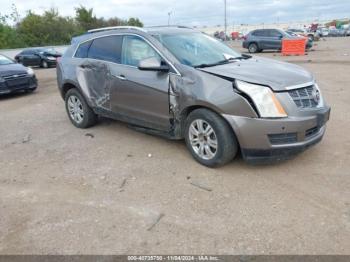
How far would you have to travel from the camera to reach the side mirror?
14.9 feet

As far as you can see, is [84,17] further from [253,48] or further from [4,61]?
[4,61]

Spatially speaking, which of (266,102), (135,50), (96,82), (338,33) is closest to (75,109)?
(96,82)

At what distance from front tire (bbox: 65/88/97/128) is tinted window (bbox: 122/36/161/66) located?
138 centimetres

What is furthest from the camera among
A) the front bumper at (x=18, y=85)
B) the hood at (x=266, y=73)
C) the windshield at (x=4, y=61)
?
the windshield at (x=4, y=61)

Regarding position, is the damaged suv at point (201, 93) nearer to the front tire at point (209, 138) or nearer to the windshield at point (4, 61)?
the front tire at point (209, 138)

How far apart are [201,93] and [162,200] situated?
4.48 ft

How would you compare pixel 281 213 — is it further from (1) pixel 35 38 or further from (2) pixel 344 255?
(1) pixel 35 38

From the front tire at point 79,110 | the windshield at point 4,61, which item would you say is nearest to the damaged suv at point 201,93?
the front tire at point 79,110

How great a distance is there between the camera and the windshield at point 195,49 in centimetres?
466

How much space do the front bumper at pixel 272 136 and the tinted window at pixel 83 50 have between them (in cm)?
313

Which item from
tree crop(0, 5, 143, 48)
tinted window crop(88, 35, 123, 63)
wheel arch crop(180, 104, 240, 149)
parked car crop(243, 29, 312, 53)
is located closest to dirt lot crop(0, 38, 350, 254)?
wheel arch crop(180, 104, 240, 149)

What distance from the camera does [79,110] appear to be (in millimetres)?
6371

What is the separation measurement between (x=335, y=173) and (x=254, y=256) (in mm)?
1884

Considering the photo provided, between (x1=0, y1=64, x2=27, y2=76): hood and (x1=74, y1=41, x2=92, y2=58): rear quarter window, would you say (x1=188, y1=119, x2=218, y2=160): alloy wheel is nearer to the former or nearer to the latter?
(x1=74, y1=41, x2=92, y2=58): rear quarter window
